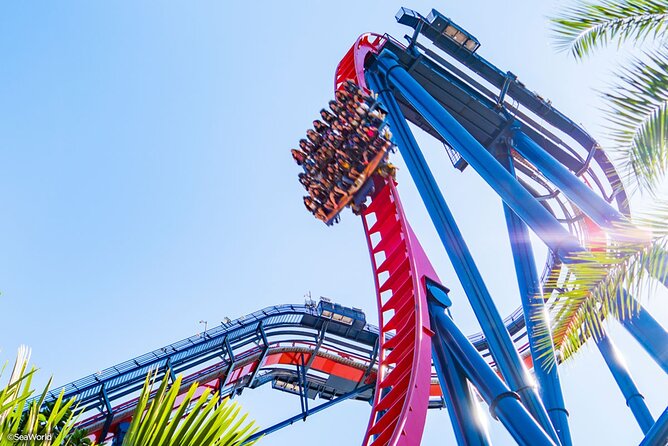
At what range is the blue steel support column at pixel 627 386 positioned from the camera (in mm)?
8906

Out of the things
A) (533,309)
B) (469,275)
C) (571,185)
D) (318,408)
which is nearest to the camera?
(469,275)

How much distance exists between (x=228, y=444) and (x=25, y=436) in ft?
1.98

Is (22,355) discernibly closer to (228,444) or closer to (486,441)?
(228,444)

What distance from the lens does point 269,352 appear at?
630 inches

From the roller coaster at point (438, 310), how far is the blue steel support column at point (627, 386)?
16 millimetres

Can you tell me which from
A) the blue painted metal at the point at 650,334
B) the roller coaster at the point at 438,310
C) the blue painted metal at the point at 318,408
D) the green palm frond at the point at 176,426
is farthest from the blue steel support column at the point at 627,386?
the green palm frond at the point at 176,426

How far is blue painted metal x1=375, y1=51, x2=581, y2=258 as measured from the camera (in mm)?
7895

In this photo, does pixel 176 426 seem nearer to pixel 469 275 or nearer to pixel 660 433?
pixel 660 433

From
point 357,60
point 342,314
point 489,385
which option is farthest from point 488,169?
point 342,314

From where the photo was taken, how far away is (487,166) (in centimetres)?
937

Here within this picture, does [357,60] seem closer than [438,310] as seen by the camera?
No

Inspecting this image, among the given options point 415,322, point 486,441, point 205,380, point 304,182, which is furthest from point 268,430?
point 486,441

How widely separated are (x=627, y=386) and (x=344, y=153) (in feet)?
18.1

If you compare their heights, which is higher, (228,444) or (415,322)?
(415,322)
